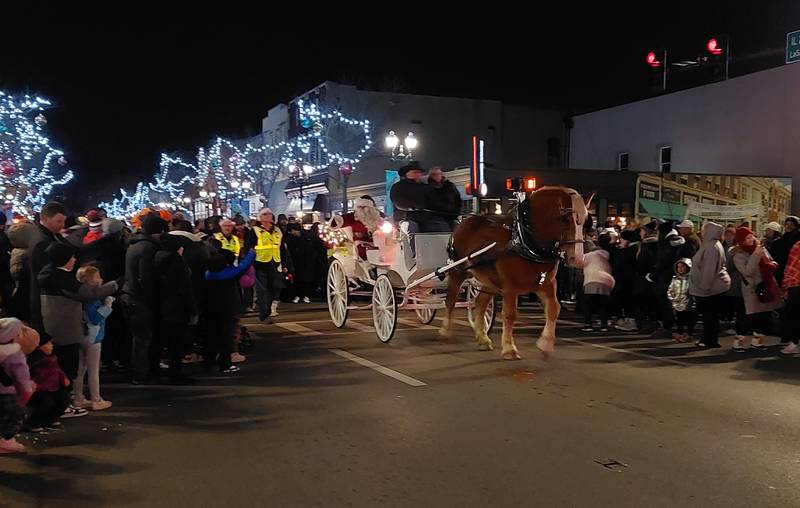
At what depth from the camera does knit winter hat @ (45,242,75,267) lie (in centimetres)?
596

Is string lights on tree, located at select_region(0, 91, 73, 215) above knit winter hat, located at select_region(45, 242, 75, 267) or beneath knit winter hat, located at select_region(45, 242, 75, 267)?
above

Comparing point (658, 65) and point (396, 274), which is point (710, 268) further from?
point (658, 65)

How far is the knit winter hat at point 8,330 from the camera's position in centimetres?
495

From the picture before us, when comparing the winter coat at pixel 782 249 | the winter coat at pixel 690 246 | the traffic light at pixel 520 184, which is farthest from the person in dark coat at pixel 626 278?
the traffic light at pixel 520 184

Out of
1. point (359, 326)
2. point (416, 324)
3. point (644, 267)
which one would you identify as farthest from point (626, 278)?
point (359, 326)

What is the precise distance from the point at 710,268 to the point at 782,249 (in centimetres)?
175

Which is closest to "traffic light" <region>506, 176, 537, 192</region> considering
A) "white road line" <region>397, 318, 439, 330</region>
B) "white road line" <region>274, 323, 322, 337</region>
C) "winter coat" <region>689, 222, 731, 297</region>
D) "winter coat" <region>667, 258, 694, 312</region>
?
"white road line" <region>397, 318, 439, 330</region>

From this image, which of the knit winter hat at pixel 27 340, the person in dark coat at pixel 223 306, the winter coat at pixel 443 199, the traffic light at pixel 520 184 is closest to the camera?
the knit winter hat at pixel 27 340

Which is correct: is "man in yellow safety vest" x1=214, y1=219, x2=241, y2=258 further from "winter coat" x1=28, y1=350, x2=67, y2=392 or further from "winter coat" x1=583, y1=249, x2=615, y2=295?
"winter coat" x1=583, y1=249, x2=615, y2=295

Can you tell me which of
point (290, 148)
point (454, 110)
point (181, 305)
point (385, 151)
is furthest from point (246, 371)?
point (290, 148)

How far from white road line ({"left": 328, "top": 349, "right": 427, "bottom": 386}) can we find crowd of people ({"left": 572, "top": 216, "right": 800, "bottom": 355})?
2.98m

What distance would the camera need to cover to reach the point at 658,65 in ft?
49.0

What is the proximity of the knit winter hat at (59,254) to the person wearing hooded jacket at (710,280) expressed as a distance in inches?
340

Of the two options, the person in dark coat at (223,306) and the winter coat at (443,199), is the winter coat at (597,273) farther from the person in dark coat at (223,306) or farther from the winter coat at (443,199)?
the person in dark coat at (223,306)
